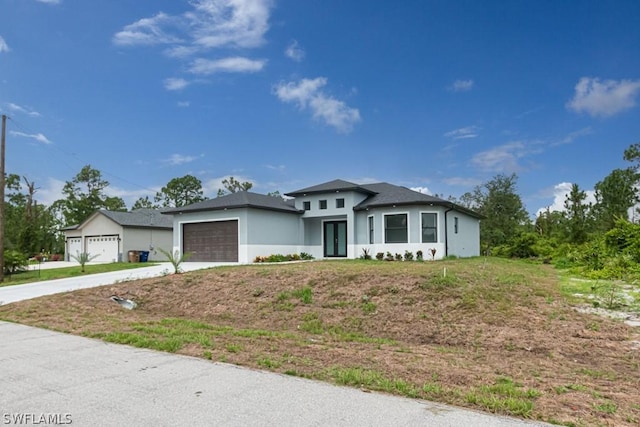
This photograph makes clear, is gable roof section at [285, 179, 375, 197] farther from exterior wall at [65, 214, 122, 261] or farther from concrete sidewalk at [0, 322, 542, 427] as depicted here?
concrete sidewalk at [0, 322, 542, 427]

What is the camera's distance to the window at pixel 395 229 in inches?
787

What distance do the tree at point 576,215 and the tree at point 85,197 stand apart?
4623cm

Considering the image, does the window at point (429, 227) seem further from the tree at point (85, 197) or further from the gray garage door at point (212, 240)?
the tree at point (85, 197)

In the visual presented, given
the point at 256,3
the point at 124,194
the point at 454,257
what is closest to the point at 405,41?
the point at 256,3

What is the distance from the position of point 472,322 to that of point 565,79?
45.9 ft

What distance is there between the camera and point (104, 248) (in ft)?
99.1

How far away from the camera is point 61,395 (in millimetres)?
4027

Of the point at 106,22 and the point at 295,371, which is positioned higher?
the point at 106,22

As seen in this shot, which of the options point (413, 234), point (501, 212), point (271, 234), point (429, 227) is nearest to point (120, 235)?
point (271, 234)

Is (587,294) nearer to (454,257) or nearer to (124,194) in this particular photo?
(454,257)

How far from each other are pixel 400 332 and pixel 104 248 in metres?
28.8

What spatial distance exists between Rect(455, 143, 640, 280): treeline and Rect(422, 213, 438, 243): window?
5.77 m

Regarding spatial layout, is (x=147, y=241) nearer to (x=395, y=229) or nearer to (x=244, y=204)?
(x=244, y=204)

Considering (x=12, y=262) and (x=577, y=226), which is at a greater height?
(x=577, y=226)
